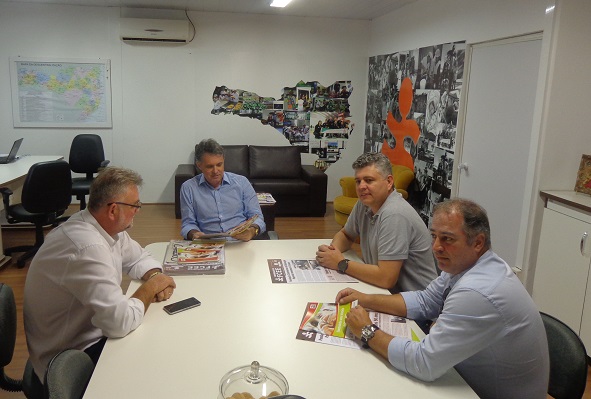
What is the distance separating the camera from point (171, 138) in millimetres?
7059

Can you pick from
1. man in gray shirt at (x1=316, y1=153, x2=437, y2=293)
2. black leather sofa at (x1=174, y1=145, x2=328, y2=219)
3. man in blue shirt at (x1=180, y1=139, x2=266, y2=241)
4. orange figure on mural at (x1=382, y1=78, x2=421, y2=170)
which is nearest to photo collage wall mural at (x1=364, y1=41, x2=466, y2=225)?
orange figure on mural at (x1=382, y1=78, x2=421, y2=170)

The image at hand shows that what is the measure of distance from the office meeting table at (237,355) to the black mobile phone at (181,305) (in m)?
0.02

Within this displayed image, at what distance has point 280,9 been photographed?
663cm

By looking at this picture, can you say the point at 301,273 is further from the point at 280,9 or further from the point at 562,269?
the point at 280,9

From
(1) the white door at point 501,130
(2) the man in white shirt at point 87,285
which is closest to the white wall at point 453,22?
(1) the white door at point 501,130

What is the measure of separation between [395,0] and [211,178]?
12.2 feet

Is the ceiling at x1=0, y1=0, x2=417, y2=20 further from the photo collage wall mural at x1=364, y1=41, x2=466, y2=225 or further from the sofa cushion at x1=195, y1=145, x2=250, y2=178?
the sofa cushion at x1=195, y1=145, x2=250, y2=178

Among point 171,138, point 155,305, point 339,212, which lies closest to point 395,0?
point 339,212

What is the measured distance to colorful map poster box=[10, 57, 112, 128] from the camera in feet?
21.4

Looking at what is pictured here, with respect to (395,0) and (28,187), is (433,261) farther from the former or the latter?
(395,0)

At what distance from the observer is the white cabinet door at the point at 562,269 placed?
10.0 feet

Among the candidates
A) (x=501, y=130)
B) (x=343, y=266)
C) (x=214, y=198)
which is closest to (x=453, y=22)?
(x=501, y=130)

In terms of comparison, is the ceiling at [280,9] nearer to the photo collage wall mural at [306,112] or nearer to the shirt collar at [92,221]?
the photo collage wall mural at [306,112]

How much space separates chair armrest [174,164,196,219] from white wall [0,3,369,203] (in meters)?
0.57
